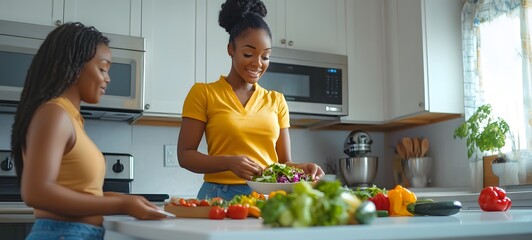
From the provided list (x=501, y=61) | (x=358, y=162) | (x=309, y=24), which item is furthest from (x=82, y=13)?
(x=501, y=61)

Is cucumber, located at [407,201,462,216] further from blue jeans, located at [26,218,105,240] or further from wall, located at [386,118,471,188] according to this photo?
wall, located at [386,118,471,188]

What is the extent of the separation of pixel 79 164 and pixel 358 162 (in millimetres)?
2725

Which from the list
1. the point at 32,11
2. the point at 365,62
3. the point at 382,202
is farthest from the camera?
the point at 365,62

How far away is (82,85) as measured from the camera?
4.21 ft

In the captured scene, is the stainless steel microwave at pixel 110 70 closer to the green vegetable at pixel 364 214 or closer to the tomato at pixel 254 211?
the tomato at pixel 254 211

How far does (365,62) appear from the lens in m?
3.84

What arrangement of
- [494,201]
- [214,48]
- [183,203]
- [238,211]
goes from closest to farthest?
[238,211], [183,203], [494,201], [214,48]

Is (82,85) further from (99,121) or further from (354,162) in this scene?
(354,162)

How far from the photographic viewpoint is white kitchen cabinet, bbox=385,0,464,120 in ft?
11.3

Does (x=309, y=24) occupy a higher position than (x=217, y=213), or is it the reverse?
(x=309, y=24)

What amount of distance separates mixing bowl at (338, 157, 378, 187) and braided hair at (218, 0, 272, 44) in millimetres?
1892

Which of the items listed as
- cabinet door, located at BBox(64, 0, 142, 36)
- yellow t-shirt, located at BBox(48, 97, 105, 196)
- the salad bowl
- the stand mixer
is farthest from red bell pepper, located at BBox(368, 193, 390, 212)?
the stand mixer

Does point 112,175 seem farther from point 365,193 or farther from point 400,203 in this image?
point 400,203

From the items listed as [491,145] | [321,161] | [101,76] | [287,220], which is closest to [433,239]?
[287,220]
